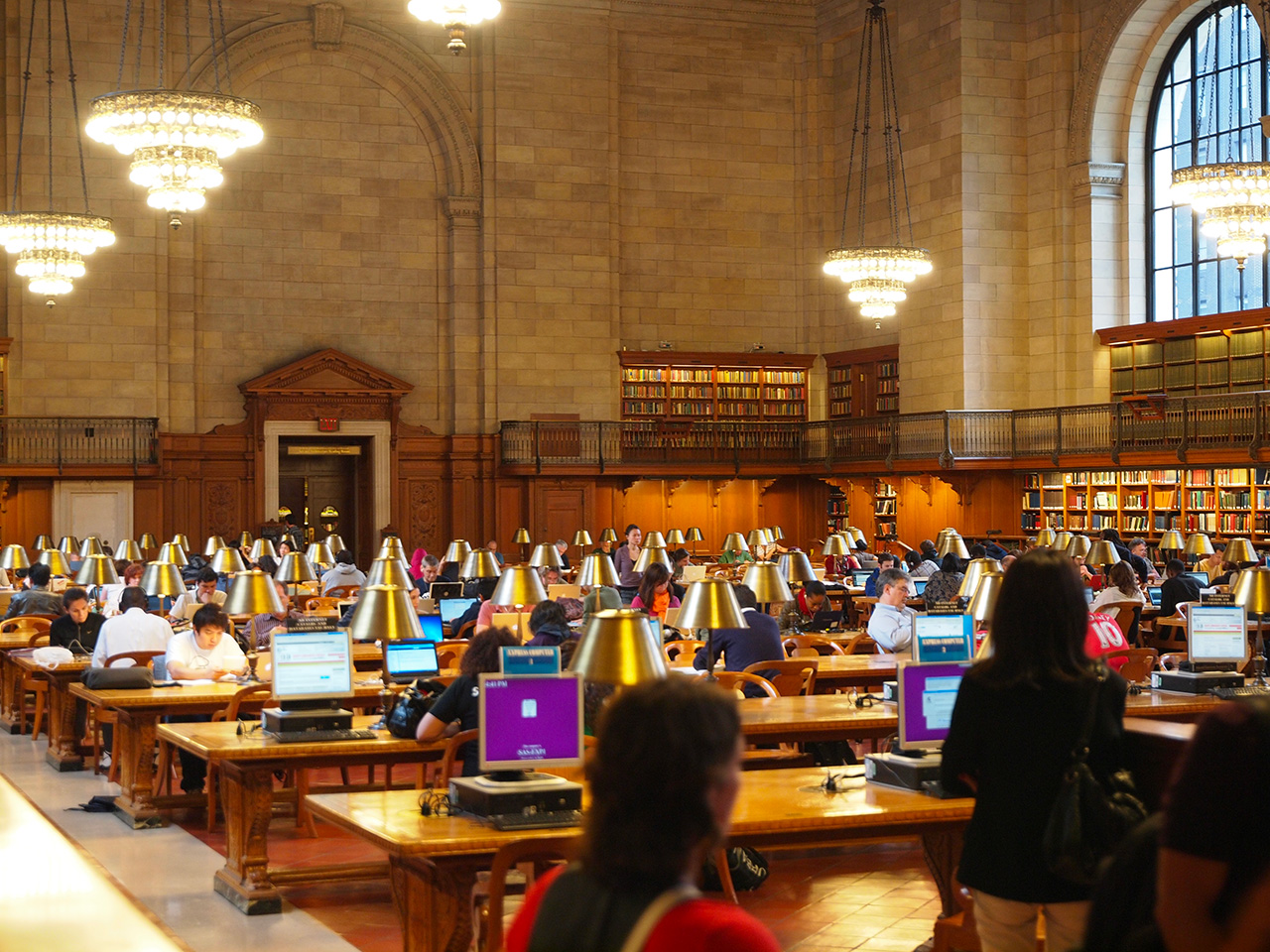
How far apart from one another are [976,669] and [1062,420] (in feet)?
57.5

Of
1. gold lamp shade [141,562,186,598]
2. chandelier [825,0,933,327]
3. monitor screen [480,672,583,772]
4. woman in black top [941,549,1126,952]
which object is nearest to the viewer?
woman in black top [941,549,1126,952]

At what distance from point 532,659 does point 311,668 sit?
4.59ft

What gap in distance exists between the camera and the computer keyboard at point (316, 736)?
573cm

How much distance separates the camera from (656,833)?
1728 mm

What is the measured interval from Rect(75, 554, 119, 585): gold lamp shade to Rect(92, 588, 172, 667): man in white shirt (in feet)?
4.68

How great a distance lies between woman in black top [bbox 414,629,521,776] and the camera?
17.7ft

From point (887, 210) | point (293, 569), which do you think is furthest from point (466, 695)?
point (887, 210)

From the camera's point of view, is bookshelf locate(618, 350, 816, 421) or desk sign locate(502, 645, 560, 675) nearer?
desk sign locate(502, 645, 560, 675)

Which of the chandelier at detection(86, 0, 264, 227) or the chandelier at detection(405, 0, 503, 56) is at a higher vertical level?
the chandelier at detection(405, 0, 503, 56)

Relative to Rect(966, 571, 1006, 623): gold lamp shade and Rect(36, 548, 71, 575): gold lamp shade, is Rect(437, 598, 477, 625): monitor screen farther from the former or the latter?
Rect(966, 571, 1006, 623): gold lamp shade

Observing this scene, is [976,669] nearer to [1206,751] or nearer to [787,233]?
[1206,751]

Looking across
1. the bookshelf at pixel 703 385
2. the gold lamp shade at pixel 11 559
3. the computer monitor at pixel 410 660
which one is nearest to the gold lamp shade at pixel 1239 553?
the computer monitor at pixel 410 660

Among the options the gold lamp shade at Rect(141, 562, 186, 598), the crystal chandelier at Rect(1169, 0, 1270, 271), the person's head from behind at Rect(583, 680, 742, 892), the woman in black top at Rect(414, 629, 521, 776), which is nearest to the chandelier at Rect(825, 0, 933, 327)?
the crystal chandelier at Rect(1169, 0, 1270, 271)

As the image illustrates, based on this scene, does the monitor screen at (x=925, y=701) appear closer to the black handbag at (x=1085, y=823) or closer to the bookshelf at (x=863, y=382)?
the black handbag at (x=1085, y=823)
